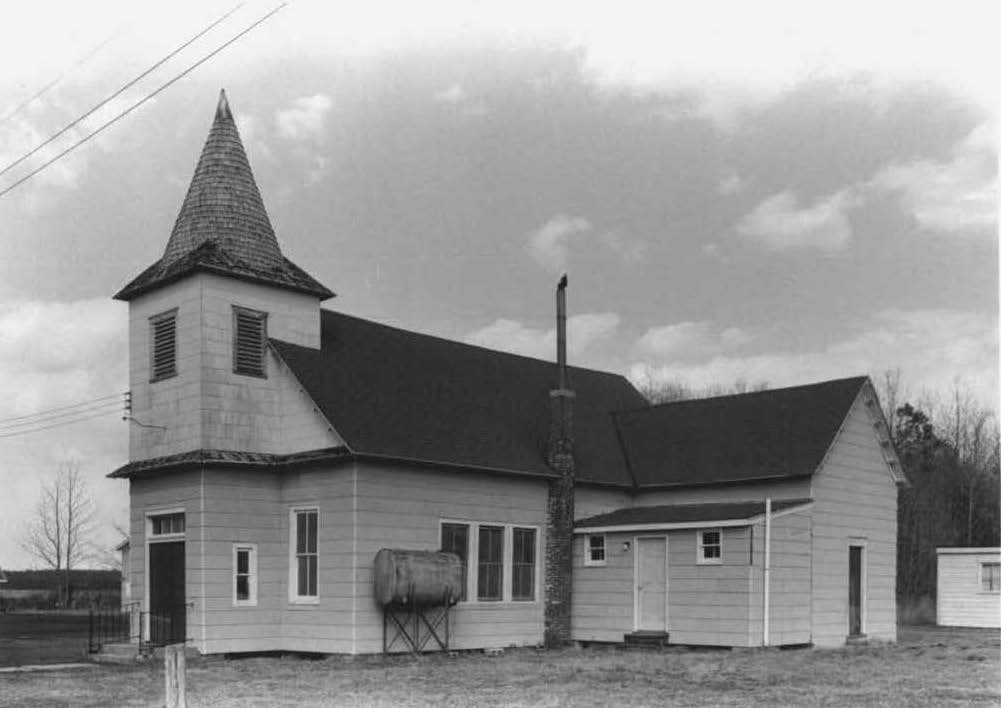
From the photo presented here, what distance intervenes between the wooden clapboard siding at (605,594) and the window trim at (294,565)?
6.74 m

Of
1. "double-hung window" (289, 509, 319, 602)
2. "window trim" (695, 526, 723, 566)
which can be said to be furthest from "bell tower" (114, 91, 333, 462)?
"window trim" (695, 526, 723, 566)

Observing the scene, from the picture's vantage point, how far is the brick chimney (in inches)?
1121

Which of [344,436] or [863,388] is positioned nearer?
[344,436]

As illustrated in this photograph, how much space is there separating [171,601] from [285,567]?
2.32 meters

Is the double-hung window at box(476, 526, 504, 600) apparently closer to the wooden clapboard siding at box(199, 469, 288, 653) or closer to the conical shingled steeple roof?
the wooden clapboard siding at box(199, 469, 288, 653)

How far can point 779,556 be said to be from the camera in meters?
26.6

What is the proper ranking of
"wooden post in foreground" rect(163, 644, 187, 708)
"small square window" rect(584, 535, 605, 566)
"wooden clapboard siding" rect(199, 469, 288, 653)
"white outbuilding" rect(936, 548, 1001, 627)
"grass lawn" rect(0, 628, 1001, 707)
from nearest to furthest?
1. "wooden post in foreground" rect(163, 644, 187, 708)
2. "grass lawn" rect(0, 628, 1001, 707)
3. "wooden clapboard siding" rect(199, 469, 288, 653)
4. "small square window" rect(584, 535, 605, 566)
5. "white outbuilding" rect(936, 548, 1001, 627)

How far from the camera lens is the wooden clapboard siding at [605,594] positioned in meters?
28.1

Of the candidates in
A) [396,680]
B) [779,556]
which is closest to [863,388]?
[779,556]

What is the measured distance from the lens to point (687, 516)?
90.4ft

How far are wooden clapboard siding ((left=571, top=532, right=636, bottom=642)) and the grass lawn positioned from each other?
6.89 feet

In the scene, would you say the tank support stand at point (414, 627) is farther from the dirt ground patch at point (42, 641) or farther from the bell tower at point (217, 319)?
the dirt ground patch at point (42, 641)

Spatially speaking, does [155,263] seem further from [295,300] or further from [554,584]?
[554,584]

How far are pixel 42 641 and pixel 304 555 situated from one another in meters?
11.7
